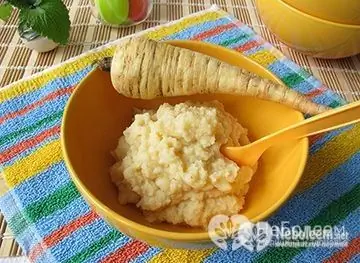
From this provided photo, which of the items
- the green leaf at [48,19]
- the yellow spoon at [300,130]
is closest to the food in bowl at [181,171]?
the yellow spoon at [300,130]

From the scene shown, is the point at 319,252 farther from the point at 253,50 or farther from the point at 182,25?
the point at 182,25

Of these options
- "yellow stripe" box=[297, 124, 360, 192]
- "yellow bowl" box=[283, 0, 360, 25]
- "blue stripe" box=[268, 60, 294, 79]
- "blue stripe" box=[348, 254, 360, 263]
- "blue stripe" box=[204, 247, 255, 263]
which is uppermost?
"yellow bowl" box=[283, 0, 360, 25]

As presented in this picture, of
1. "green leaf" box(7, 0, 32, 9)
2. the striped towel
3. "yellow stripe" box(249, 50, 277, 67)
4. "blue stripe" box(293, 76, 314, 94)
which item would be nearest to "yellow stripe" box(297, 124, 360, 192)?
the striped towel

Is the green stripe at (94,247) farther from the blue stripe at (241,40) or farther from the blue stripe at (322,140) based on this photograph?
the blue stripe at (241,40)

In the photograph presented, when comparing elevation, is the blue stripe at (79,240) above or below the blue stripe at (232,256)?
below

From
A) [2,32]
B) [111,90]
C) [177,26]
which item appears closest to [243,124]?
[111,90]

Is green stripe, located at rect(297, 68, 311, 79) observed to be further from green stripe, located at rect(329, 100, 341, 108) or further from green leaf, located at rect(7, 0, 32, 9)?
green leaf, located at rect(7, 0, 32, 9)
